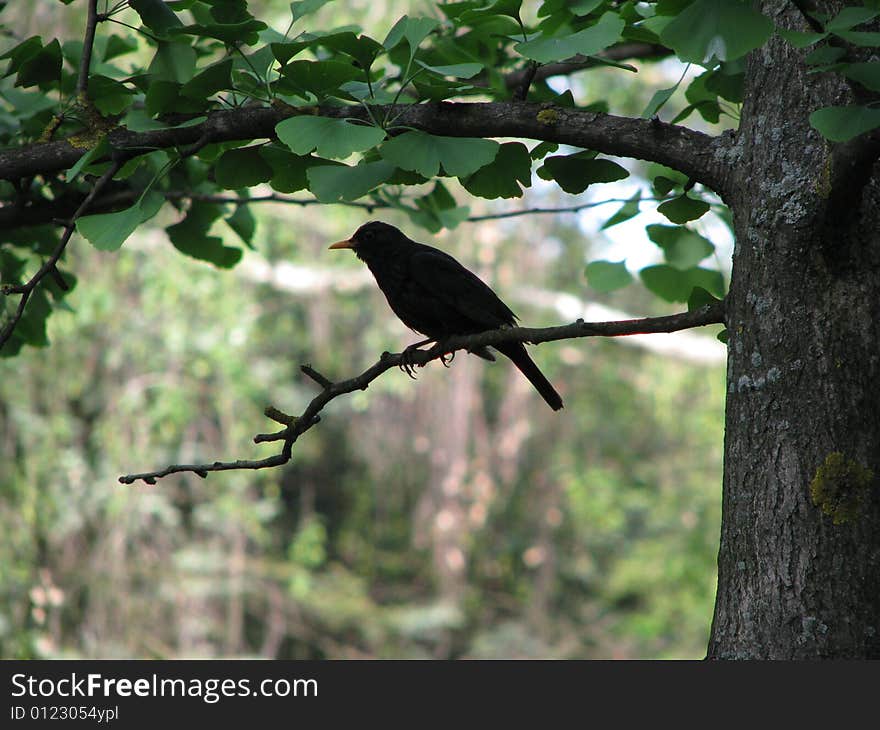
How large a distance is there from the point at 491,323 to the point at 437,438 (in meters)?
8.49

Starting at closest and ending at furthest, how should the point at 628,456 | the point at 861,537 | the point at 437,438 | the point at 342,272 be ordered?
1. the point at 861,537
2. the point at 342,272
3. the point at 437,438
4. the point at 628,456

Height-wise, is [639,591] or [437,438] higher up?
[437,438]

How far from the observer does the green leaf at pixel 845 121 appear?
1576mm

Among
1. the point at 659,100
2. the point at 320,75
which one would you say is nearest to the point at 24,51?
the point at 320,75

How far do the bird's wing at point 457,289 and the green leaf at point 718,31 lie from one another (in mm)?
1975

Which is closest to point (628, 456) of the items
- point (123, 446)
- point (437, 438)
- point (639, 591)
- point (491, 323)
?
point (639, 591)

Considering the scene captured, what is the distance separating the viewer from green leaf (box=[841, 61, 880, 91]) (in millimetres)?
1574

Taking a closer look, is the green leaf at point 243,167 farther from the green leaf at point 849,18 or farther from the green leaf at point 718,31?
the green leaf at point 849,18

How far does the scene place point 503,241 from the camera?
37.6ft

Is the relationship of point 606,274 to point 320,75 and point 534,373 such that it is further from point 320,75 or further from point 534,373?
point 320,75

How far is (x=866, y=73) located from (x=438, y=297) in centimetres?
211

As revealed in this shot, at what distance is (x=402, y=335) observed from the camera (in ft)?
36.2

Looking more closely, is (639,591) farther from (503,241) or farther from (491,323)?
(491,323)

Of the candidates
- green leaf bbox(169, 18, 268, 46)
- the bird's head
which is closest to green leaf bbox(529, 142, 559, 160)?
green leaf bbox(169, 18, 268, 46)
